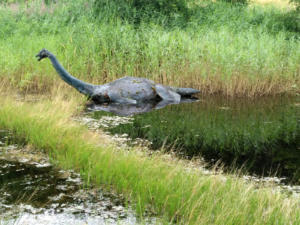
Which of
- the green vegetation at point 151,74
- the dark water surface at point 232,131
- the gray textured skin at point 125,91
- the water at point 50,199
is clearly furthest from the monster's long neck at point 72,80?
the water at point 50,199

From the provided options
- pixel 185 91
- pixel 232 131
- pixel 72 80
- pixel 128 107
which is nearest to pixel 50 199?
pixel 232 131

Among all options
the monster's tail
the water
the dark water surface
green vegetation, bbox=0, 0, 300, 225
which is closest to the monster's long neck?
green vegetation, bbox=0, 0, 300, 225

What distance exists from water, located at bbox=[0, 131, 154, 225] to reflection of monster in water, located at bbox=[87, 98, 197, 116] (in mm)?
2709

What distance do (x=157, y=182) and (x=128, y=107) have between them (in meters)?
3.91

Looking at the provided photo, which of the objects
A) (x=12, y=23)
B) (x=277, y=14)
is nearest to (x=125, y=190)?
(x=12, y=23)

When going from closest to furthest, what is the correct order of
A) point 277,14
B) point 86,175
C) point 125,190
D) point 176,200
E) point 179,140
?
point 176,200
point 125,190
point 86,175
point 179,140
point 277,14

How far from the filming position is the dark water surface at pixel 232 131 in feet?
16.3

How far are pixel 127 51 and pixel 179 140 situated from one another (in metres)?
3.74

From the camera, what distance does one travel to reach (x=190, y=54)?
8.69 meters

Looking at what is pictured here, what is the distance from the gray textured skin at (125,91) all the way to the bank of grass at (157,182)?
200 cm

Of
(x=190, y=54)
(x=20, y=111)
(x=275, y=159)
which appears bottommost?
(x=275, y=159)

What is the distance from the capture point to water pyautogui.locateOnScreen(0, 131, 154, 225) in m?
3.23

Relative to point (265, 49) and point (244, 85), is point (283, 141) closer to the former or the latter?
point (244, 85)

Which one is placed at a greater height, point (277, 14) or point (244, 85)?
point (277, 14)
